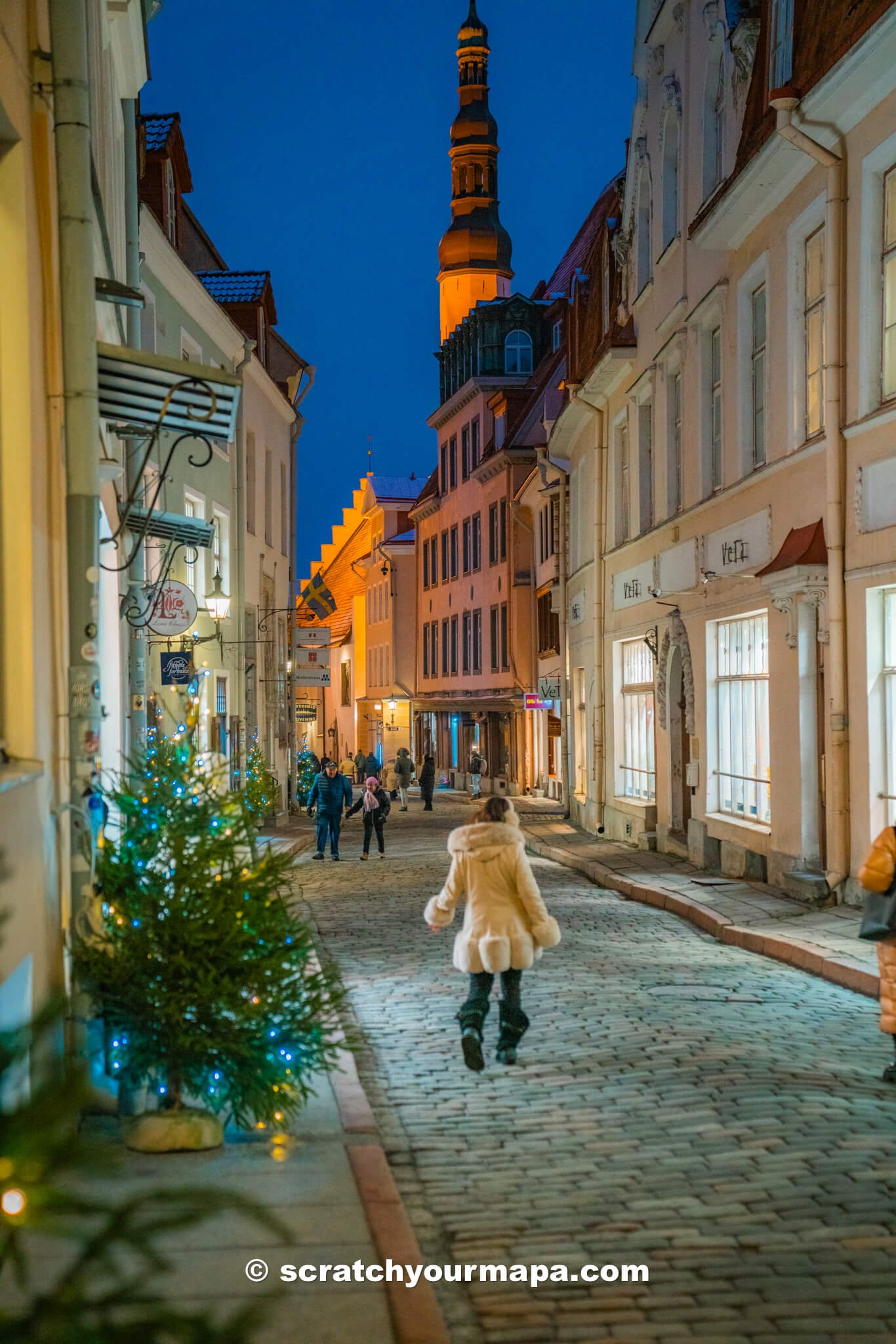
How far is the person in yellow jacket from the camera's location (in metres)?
7.84

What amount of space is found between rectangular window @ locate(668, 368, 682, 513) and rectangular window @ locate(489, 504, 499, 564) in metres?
25.5

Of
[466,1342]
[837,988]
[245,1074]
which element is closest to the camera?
[466,1342]

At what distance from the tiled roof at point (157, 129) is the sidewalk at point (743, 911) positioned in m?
12.5

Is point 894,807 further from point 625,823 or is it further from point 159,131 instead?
point 159,131

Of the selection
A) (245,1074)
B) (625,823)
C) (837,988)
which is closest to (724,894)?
(837,988)

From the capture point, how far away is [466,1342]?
4.63 meters

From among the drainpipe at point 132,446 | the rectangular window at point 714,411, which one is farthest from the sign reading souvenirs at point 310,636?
the drainpipe at point 132,446

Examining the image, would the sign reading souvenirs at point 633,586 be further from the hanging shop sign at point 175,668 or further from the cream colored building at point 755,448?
the hanging shop sign at point 175,668

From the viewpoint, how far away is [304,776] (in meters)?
35.7

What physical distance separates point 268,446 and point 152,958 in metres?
26.5

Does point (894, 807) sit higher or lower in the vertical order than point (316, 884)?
higher

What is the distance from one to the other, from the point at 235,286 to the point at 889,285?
2016cm

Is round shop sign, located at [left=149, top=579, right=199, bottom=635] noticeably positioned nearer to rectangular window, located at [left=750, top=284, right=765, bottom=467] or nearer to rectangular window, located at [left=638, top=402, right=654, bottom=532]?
rectangular window, located at [left=750, top=284, right=765, bottom=467]

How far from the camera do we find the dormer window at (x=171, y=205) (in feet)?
71.5
